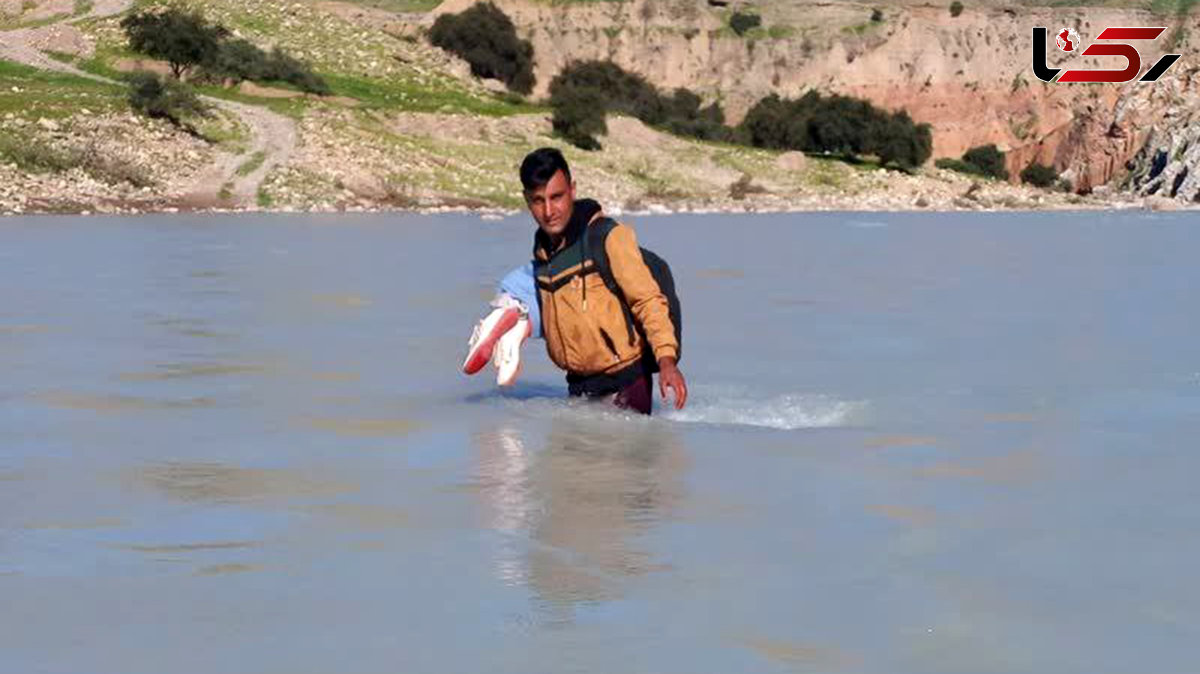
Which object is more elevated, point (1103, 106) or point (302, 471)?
point (302, 471)

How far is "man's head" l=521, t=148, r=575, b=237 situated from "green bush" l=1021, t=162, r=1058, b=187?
3478 inches

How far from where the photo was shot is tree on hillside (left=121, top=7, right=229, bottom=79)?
59188 mm

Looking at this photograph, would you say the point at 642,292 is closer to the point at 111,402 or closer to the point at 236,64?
the point at 111,402

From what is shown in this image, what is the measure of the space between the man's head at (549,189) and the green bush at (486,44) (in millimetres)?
70330

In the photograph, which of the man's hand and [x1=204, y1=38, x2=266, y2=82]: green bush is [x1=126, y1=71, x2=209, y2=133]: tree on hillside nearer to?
[x1=204, y1=38, x2=266, y2=82]: green bush

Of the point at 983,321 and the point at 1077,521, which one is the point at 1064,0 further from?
the point at 1077,521

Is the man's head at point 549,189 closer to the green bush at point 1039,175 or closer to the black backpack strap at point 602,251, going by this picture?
the black backpack strap at point 602,251

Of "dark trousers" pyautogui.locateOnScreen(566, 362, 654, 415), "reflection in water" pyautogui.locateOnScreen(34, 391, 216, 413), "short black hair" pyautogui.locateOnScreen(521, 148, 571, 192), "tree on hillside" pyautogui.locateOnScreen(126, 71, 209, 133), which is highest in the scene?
"short black hair" pyautogui.locateOnScreen(521, 148, 571, 192)

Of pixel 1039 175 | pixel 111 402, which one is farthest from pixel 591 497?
pixel 1039 175

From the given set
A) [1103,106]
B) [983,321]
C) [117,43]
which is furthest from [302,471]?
[1103,106]

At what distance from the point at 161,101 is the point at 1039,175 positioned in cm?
5576

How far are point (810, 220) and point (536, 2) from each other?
6132cm

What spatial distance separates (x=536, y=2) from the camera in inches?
4040

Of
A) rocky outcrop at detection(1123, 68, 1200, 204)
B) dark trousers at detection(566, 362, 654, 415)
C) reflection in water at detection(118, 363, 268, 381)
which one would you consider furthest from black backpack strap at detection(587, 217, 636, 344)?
rocky outcrop at detection(1123, 68, 1200, 204)
